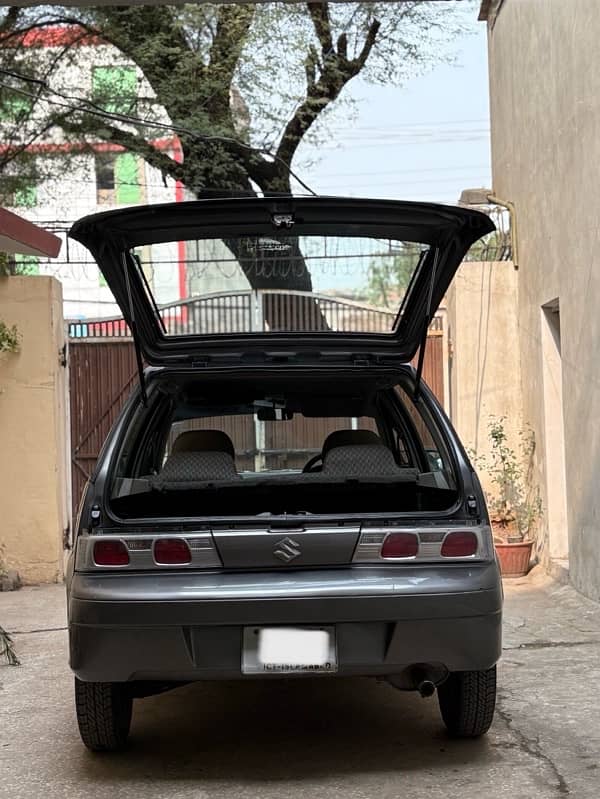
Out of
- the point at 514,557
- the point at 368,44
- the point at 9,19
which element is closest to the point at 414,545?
the point at 514,557

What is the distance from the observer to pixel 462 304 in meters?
9.80

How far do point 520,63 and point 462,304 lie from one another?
6.72ft

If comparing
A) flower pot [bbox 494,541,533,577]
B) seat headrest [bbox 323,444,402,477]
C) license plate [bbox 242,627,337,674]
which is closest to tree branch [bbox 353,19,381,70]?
flower pot [bbox 494,541,533,577]

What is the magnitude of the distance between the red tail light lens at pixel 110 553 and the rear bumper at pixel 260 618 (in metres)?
0.06

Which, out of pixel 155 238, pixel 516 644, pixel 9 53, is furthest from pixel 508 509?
pixel 9 53

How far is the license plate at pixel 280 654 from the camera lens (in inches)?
148

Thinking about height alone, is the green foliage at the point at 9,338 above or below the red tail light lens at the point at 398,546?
above

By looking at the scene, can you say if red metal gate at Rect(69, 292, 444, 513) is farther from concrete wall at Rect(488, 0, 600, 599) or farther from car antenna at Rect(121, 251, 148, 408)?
car antenna at Rect(121, 251, 148, 408)

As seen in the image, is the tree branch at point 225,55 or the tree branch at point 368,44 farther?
the tree branch at point 368,44

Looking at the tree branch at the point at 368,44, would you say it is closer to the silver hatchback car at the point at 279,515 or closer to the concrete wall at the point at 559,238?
the concrete wall at the point at 559,238

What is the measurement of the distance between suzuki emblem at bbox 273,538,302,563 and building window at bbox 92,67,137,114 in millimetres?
10805

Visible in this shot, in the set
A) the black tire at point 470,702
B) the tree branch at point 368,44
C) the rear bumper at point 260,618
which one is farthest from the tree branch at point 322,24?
the rear bumper at point 260,618

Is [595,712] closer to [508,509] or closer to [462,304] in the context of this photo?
[508,509]

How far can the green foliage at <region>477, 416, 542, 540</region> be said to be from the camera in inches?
364
